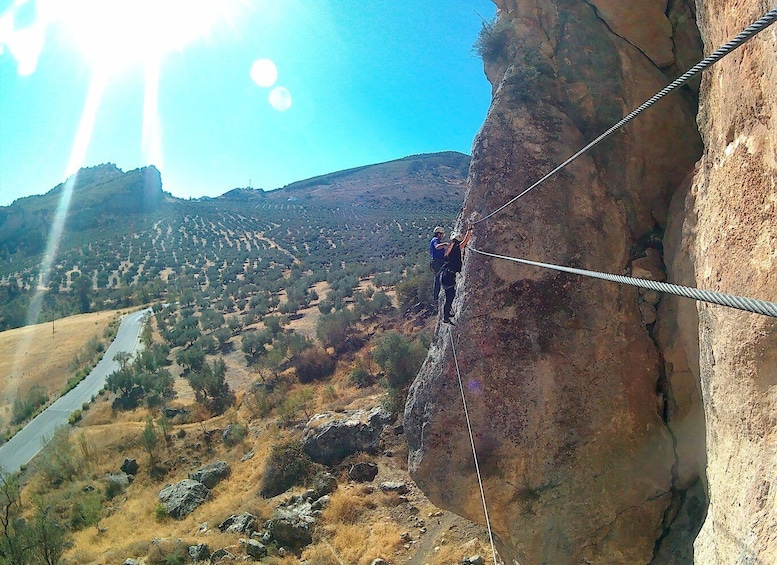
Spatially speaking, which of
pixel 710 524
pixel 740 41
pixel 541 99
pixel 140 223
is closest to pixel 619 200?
pixel 541 99

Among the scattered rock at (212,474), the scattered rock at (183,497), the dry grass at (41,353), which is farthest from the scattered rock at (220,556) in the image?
the dry grass at (41,353)

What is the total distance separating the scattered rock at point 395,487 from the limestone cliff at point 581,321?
6219mm

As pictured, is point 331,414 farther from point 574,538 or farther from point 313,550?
point 574,538

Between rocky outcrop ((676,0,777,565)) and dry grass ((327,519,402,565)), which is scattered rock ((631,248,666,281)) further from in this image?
dry grass ((327,519,402,565))

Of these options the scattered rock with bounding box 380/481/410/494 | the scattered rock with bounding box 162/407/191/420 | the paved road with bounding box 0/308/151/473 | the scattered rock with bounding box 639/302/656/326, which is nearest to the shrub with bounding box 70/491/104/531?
the paved road with bounding box 0/308/151/473

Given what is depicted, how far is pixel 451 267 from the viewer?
25.1 ft

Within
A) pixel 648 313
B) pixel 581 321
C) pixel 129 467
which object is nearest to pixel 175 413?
pixel 129 467

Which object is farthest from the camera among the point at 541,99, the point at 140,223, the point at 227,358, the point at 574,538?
the point at 140,223

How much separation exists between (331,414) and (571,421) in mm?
12427

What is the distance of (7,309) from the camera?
46281 mm

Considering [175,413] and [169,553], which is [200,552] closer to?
[169,553]

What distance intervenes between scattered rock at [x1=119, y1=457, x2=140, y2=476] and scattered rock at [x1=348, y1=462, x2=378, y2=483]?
964 centimetres

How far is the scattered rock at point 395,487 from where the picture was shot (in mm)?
12668

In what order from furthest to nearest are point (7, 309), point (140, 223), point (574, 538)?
point (140, 223)
point (7, 309)
point (574, 538)
